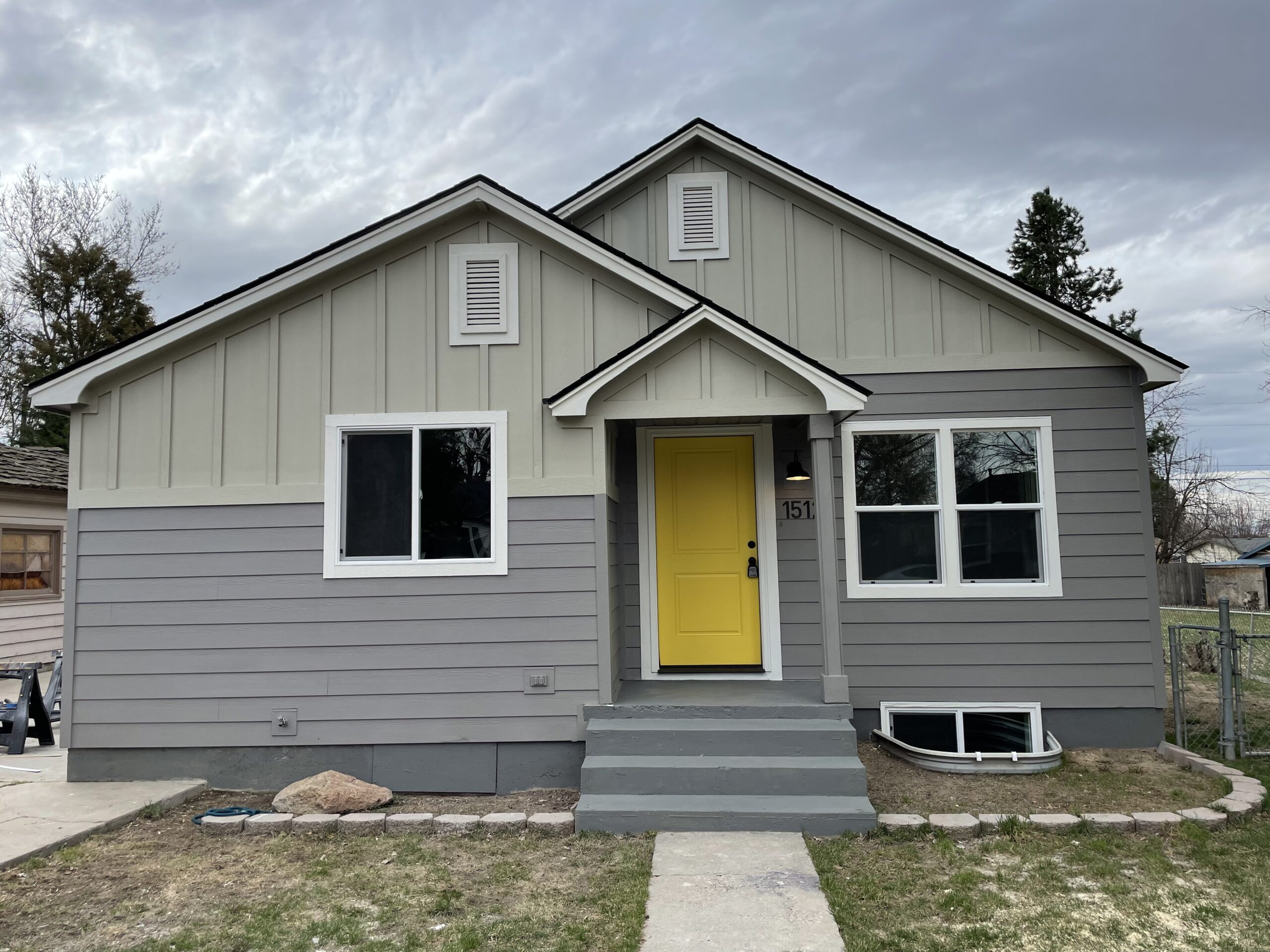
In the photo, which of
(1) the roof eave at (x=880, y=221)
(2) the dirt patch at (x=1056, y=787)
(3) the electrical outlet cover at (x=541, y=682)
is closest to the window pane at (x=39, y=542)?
(1) the roof eave at (x=880, y=221)

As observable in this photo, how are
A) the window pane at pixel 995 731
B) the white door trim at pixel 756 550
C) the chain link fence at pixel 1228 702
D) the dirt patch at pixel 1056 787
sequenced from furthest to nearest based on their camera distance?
the white door trim at pixel 756 550 < the window pane at pixel 995 731 < the chain link fence at pixel 1228 702 < the dirt patch at pixel 1056 787

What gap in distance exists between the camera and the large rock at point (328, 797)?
18.3ft

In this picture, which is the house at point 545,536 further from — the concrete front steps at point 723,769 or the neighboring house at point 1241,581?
the neighboring house at point 1241,581

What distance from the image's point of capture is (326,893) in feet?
14.2

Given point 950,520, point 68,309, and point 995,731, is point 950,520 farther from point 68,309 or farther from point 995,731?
point 68,309

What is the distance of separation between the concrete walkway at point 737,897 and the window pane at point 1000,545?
3.27m

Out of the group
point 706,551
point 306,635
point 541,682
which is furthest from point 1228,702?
point 306,635

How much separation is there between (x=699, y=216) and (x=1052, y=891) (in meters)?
6.05

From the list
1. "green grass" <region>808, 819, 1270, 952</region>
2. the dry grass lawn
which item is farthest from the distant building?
the dry grass lawn

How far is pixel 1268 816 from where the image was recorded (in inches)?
208

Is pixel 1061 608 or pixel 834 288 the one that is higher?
pixel 834 288

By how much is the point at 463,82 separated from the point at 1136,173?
13885 millimetres

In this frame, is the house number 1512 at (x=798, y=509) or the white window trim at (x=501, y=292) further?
the house number 1512 at (x=798, y=509)

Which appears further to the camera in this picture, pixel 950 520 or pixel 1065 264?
pixel 1065 264
